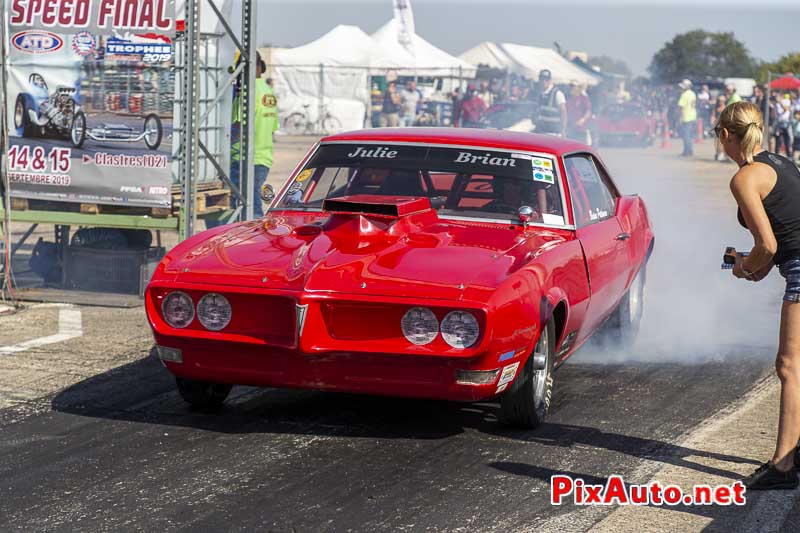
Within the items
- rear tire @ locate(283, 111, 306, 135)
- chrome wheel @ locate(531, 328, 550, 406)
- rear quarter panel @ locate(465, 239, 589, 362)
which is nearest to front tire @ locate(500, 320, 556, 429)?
chrome wheel @ locate(531, 328, 550, 406)

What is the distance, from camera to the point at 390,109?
3581 cm

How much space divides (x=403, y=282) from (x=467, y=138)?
1.87 meters

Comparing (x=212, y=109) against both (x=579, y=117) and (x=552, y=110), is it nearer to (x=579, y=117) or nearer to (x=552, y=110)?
(x=552, y=110)

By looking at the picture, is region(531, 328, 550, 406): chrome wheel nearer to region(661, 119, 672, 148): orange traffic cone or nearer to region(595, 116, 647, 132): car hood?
region(595, 116, 647, 132): car hood

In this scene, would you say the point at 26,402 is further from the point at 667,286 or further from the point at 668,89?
the point at 668,89

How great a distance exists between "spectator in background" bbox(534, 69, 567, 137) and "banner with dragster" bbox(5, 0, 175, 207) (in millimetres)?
16733

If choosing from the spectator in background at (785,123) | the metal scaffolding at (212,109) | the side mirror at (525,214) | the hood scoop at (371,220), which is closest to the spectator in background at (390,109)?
the spectator in background at (785,123)

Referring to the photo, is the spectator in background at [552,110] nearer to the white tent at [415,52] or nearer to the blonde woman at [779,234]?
the white tent at [415,52]

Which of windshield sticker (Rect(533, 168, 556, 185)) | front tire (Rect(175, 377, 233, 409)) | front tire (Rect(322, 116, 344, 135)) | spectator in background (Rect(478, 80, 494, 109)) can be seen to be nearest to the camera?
front tire (Rect(175, 377, 233, 409))

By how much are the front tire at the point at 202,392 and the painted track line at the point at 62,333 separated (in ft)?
6.80

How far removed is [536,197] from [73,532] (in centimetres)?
332

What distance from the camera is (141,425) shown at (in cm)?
600

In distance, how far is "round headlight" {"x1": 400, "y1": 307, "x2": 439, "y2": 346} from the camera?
5.33m

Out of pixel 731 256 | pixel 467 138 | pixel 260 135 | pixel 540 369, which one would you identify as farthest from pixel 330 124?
pixel 731 256
